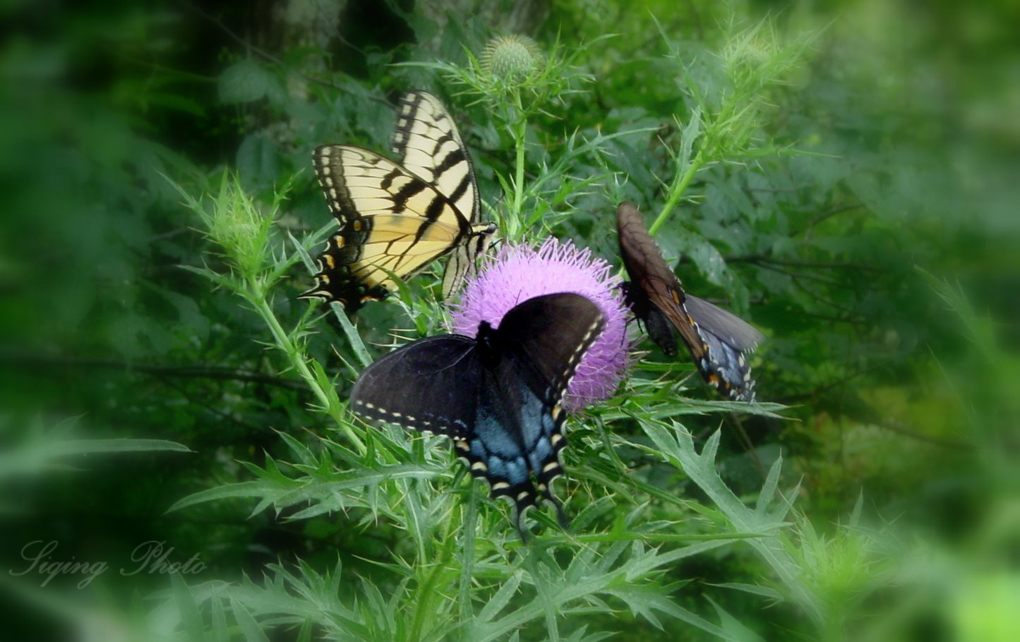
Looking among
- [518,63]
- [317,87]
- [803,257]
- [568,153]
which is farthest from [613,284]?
[803,257]

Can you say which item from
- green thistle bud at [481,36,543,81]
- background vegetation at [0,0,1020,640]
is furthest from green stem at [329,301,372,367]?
green thistle bud at [481,36,543,81]

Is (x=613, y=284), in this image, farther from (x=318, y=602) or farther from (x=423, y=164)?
(x=318, y=602)

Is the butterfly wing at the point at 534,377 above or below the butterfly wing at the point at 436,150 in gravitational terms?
below

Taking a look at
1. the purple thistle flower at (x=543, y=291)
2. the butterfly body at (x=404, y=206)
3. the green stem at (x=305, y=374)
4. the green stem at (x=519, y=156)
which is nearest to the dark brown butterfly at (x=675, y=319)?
the purple thistle flower at (x=543, y=291)

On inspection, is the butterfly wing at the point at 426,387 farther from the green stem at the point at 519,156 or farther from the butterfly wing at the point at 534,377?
the green stem at the point at 519,156

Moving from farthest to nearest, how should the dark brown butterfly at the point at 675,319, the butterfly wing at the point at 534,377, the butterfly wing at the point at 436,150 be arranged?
the butterfly wing at the point at 436,150
the dark brown butterfly at the point at 675,319
the butterfly wing at the point at 534,377

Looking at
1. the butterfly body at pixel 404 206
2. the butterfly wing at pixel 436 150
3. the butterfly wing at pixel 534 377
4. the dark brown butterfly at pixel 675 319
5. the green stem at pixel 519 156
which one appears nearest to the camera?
the butterfly wing at pixel 534 377

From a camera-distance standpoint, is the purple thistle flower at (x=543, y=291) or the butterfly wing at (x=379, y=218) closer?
the purple thistle flower at (x=543, y=291)
